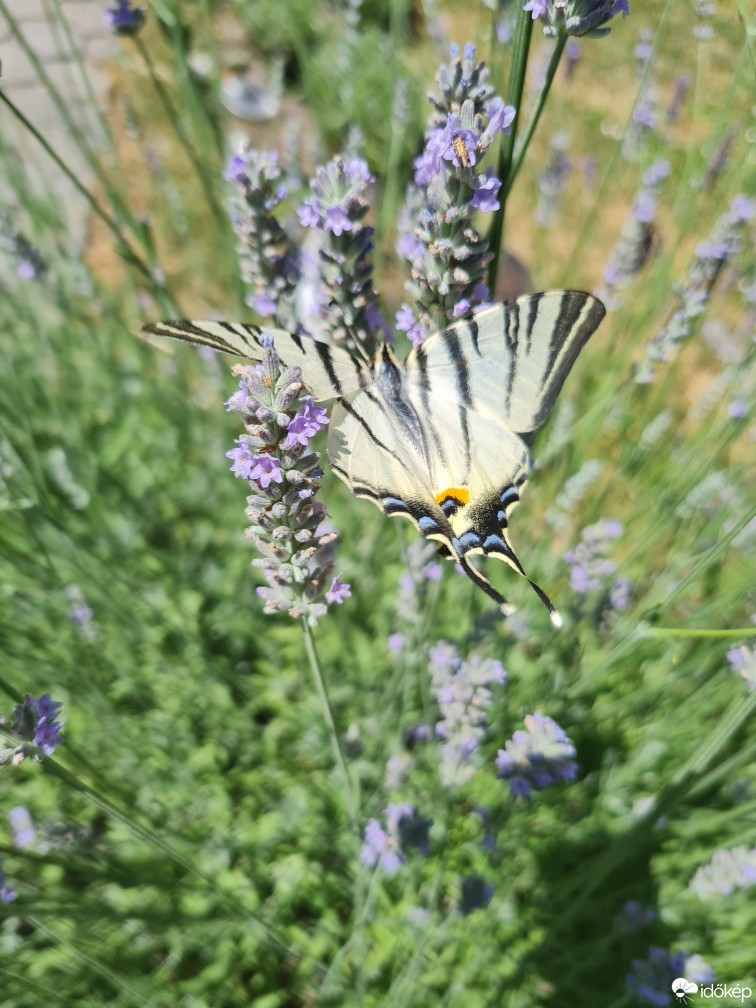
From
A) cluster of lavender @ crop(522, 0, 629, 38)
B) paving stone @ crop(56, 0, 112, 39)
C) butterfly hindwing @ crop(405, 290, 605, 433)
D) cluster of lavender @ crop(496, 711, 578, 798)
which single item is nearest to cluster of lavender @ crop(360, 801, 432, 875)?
cluster of lavender @ crop(496, 711, 578, 798)

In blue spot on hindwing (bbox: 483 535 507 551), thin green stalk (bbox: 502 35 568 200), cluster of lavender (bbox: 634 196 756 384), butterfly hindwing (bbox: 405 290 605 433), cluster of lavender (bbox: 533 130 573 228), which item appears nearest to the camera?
thin green stalk (bbox: 502 35 568 200)

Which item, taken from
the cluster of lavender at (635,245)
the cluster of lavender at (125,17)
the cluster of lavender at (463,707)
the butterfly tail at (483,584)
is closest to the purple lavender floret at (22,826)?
the cluster of lavender at (463,707)

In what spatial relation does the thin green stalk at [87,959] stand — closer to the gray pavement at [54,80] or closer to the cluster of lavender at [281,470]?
the cluster of lavender at [281,470]

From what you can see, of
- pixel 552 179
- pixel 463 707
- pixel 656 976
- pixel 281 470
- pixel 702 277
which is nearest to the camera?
pixel 281 470

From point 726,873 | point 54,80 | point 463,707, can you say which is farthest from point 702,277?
point 54,80
